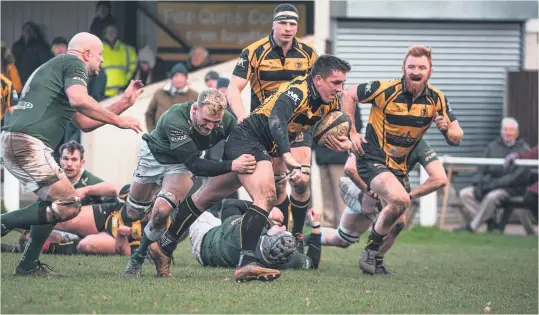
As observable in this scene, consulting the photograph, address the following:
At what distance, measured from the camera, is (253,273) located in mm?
10242

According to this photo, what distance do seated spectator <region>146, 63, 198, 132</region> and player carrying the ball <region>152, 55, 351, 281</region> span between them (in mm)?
6587

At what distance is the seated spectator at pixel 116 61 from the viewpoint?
19750 mm

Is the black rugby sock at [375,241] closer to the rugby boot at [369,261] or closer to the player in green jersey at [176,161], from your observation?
the rugby boot at [369,261]

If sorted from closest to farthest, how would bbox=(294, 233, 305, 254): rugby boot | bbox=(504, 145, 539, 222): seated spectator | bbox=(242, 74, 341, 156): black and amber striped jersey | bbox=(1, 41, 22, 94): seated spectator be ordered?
bbox=(242, 74, 341, 156): black and amber striped jersey, bbox=(294, 233, 305, 254): rugby boot, bbox=(1, 41, 22, 94): seated spectator, bbox=(504, 145, 539, 222): seated spectator

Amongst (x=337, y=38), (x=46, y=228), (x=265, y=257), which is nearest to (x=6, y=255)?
(x=46, y=228)

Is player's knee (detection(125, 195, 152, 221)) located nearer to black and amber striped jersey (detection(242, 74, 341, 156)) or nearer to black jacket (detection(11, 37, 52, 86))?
black and amber striped jersey (detection(242, 74, 341, 156))

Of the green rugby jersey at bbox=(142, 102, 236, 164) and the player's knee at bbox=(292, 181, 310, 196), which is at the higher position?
the green rugby jersey at bbox=(142, 102, 236, 164)

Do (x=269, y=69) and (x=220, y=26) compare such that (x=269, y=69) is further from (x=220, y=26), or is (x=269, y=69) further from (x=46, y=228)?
(x=220, y=26)

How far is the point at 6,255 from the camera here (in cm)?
1226

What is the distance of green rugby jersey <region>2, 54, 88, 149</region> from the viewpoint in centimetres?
999

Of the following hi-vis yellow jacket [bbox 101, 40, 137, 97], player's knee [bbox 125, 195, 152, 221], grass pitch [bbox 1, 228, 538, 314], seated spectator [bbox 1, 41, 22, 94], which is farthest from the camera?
hi-vis yellow jacket [bbox 101, 40, 137, 97]

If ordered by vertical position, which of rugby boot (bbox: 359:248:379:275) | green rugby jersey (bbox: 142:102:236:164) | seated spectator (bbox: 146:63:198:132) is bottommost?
rugby boot (bbox: 359:248:379:275)

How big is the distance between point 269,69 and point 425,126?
170 centimetres

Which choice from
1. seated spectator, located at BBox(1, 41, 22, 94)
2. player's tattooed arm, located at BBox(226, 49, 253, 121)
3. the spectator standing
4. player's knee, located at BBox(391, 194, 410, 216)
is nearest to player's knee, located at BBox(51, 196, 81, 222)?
player's tattooed arm, located at BBox(226, 49, 253, 121)
